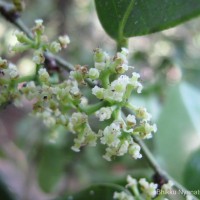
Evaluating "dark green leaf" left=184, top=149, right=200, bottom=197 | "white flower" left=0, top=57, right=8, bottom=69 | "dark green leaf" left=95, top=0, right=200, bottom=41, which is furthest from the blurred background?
"dark green leaf" left=95, top=0, right=200, bottom=41

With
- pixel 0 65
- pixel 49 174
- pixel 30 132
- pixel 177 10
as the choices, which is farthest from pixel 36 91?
pixel 30 132

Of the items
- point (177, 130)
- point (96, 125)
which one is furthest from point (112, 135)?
point (96, 125)

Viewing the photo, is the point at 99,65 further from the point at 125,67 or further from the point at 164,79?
the point at 164,79

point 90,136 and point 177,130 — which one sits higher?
point 177,130

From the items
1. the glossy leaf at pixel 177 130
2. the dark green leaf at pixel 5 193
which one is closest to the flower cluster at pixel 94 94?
the dark green leaf at pixel 5 193

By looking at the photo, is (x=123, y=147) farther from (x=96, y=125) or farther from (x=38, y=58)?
(x=96, y=125)

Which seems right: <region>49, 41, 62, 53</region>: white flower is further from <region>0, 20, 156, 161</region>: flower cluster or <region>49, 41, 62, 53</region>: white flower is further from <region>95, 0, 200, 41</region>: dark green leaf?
<region>95, 0, 200, 41</region>: dark green leaf
